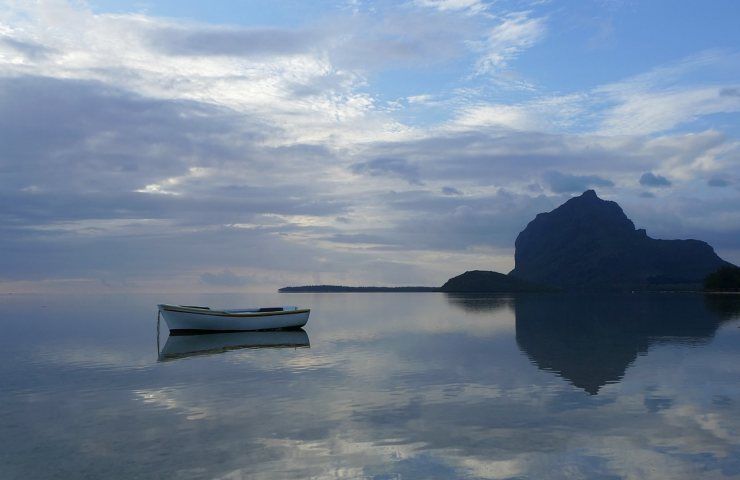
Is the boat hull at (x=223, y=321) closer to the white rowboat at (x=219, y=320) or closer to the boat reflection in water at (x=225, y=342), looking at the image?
the white rowboat at (x=219, y=320)

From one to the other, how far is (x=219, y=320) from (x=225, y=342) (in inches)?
301

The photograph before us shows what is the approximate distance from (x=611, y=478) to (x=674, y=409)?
8.73 m

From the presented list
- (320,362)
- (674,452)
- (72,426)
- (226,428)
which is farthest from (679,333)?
(72,426)

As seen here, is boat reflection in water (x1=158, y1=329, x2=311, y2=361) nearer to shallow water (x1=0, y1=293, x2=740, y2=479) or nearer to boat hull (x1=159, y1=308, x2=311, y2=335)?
boat hull (x1=159, y1=308, x2=311, y2=335)

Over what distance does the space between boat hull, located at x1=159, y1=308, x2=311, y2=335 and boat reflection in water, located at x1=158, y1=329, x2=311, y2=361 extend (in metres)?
0.69

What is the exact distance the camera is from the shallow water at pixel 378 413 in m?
15.0

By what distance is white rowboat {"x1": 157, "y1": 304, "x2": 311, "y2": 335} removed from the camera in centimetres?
5750

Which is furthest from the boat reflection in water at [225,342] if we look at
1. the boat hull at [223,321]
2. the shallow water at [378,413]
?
the shallow water at [378,413]

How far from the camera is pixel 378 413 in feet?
68.4

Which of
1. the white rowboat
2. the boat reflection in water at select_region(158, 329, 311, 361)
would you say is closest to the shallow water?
the boat reflection in water at select_region(158, 329, 311, 361)

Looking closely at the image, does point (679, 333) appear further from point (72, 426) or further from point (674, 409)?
point (72, 426)

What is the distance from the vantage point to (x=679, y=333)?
2053 inches

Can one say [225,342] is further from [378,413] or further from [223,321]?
[378,413]

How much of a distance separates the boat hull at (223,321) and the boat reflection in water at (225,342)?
0.69m
